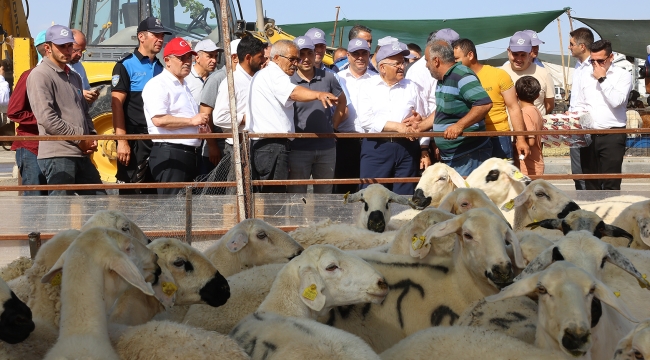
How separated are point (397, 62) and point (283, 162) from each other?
5.62 ft

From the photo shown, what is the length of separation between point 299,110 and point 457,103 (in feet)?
5.44

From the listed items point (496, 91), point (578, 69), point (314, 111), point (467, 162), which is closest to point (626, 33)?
point (578, 69)

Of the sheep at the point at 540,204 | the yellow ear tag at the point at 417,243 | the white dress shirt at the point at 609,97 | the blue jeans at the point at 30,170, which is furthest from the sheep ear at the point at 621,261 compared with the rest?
the blue jeans at the point at 30,170

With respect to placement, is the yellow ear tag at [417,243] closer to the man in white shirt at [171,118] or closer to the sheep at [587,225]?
the sheep at [587,225]

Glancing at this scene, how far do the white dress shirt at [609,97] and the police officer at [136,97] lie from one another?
16.4ft

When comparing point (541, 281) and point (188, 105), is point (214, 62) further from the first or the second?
point (541, 281)

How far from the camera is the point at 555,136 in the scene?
8.70 metres

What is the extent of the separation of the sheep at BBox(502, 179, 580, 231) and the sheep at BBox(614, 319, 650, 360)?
3238mm

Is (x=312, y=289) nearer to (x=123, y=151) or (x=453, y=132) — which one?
(x=453, y=132)

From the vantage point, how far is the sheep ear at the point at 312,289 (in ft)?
13.6

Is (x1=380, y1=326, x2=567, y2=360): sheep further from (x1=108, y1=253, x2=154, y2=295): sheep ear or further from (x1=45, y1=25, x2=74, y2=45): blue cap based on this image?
(x1=45, y1=25, x2=74, y2=45): blue cap

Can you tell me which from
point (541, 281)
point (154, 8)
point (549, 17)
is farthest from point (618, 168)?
point (549, 17)

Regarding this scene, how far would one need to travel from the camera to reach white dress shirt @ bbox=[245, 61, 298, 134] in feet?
26.0

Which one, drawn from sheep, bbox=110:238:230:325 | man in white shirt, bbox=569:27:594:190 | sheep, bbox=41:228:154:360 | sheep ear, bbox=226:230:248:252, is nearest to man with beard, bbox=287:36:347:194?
sheep ear, bbox=226:230:248:252
